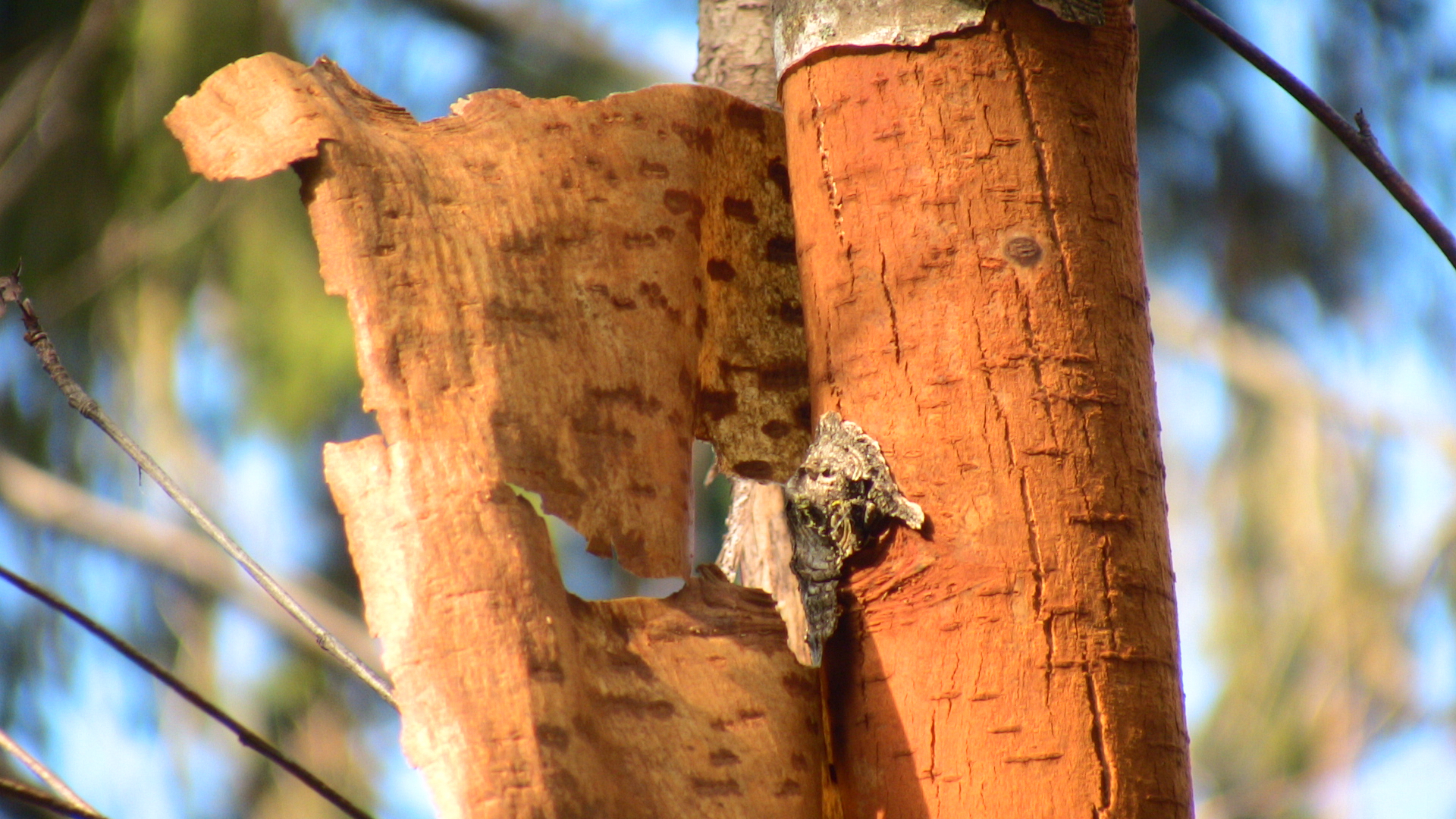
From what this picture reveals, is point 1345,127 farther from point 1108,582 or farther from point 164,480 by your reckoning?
point 164,480

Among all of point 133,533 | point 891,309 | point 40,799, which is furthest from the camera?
point 133,533

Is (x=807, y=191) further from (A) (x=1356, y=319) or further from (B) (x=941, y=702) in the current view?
(A) (x=1356, y=319)

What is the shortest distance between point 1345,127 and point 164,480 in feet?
2.17

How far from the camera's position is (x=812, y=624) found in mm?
601

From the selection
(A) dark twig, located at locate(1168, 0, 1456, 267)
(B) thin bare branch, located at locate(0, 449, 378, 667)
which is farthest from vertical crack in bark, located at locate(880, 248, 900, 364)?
(B) thin bare branch, located at locate(0, 449, 378, 667)

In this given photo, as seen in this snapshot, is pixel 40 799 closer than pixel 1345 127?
Yes

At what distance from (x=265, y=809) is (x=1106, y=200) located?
4977 millimetres

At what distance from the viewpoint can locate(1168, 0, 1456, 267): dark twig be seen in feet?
2.23

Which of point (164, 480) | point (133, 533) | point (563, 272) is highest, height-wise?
point (133, 533)

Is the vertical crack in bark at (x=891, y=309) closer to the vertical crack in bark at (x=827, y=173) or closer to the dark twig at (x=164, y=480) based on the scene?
the vertical crack in bark at (x=827, y=173)

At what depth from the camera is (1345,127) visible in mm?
708

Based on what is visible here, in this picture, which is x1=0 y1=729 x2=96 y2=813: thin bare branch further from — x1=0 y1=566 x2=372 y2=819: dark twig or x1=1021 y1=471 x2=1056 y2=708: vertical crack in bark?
x1=1021 y1=471 x2=1056 y2=708: vertical crack in bark

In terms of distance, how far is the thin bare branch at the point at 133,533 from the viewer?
15.7 feet

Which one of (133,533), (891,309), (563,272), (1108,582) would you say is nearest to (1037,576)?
(1108,582)
